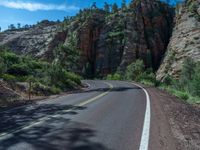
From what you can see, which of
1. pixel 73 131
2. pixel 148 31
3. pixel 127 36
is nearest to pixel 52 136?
pixel 73 131

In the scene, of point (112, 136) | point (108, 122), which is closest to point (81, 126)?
point (108, 122)

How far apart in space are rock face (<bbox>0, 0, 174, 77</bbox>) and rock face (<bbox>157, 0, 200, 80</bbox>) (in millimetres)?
6714

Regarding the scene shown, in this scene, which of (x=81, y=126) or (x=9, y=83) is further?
(x=9, y=83)

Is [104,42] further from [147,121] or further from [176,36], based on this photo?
[147,121]

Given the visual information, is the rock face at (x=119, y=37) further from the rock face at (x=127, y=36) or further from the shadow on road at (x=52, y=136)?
the shadow on road at (x=52, y=136)

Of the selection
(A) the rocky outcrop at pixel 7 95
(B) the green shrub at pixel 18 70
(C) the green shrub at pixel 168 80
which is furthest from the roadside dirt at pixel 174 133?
(C) the green shrub at pixel 168 80

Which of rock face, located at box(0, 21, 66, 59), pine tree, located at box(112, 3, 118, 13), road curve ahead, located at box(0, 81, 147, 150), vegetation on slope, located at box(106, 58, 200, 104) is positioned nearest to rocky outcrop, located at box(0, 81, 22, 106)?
road curve ahead, located at box(0, 81, 147, 150)

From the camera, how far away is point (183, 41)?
92.9 meters

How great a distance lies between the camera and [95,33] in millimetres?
118812

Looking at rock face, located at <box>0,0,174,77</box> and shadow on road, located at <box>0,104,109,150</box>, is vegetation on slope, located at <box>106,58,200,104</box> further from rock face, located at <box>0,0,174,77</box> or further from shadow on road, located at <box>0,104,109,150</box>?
shadow on road, located at <box>0,104,109,150</box>

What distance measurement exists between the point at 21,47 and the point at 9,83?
112 meters

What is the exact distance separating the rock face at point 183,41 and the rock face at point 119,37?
6.71 m

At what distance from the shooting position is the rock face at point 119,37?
348ft

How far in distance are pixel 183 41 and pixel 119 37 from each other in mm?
25532
